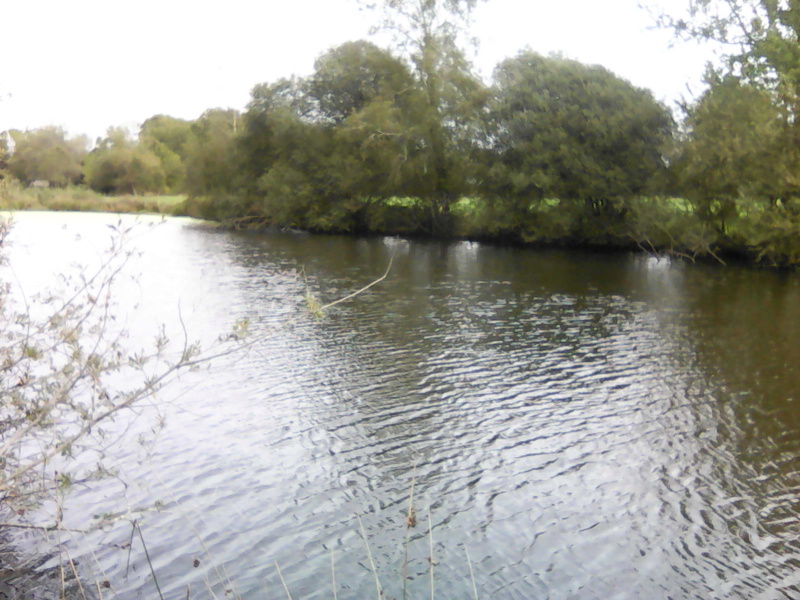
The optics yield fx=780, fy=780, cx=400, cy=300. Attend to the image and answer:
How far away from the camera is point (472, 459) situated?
9.20m

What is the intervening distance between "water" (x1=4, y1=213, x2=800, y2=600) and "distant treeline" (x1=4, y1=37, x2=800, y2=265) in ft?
38.5

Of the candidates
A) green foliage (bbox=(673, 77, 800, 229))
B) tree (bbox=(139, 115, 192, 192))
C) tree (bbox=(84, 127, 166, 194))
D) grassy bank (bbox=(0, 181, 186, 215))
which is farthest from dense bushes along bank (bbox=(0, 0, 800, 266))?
tree (bbox=(139, 115, 192, 192))

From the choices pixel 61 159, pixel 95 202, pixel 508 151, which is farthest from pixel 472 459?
pixel 95 202

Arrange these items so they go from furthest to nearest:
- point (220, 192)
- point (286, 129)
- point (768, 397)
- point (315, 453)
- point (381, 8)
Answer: point (220, 192)
point (286, 129)
point (381, 8)
point (768, 397)
point (315, 453)

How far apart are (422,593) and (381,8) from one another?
42318 mm

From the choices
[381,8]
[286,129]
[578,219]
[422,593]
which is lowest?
[422,593]

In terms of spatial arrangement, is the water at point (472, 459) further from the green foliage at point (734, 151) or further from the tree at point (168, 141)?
the tree at point (168, 141)

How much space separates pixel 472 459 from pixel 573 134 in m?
30.3

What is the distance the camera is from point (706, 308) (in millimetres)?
20562

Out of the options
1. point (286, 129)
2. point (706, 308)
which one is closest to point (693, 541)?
point (706, 308)

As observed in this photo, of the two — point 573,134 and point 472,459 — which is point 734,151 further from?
point 472,459

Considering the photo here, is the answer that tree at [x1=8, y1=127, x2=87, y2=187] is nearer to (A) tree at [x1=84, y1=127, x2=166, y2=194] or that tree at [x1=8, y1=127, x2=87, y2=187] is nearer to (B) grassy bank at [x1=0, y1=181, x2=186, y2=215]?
(B) grassy bank at [x1=0, y1=181, x2=186, y2=215]

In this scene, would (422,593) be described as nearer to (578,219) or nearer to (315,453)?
(315,453)

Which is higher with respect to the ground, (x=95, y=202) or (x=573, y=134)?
(x=573, y=134)
